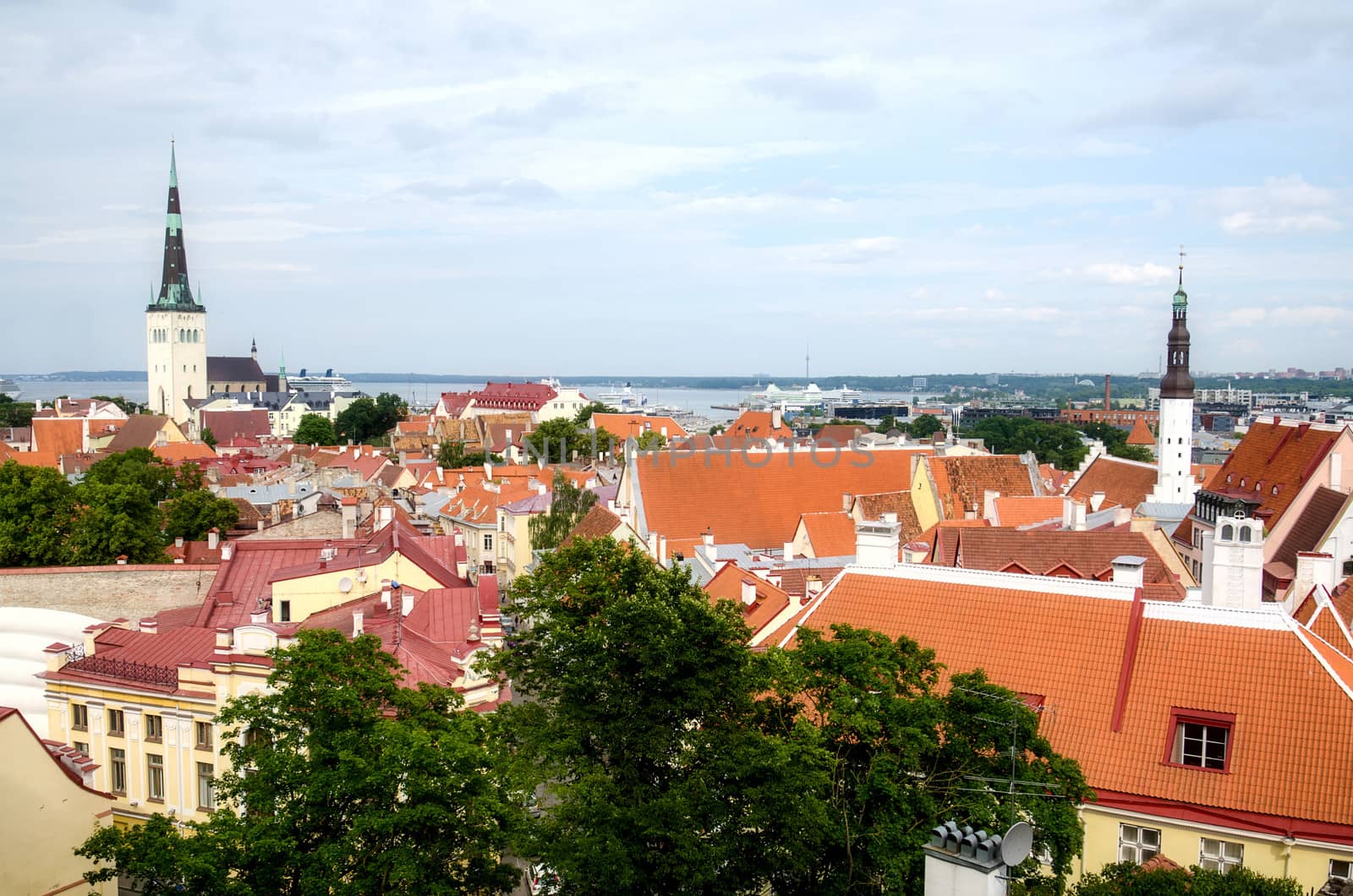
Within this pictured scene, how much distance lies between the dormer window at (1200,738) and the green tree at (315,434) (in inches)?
5138

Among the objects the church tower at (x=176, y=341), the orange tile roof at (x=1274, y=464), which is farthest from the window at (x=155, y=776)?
the church tower at (x=176, y=341)

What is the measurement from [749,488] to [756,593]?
20.5 metres

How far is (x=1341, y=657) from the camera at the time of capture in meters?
Result: 19.7

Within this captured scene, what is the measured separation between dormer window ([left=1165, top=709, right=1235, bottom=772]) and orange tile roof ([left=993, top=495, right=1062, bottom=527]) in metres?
23.9

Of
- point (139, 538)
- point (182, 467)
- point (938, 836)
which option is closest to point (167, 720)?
point (938, 836)

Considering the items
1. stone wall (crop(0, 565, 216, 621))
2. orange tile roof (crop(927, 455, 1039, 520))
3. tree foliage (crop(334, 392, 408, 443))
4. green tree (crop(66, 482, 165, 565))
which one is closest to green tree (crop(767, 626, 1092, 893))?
stone wall (crop(0, 565, 216, 621))

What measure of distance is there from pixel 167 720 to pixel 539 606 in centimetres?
1098

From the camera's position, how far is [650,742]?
16016 mm

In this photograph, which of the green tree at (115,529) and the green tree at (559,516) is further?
the green tree at (559,516)

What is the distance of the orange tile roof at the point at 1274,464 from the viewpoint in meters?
42.2

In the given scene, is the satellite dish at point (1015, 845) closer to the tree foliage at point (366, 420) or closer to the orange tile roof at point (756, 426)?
the orange tile roof at point (756, 426)

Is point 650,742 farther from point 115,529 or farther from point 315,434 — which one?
point 315,434

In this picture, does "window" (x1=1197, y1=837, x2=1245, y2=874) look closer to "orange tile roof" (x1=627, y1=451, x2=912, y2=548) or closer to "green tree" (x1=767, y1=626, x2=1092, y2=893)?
"green tree" (x1=767, y1=626, x2=1092, y2=893)

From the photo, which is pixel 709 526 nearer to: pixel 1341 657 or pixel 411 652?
pixel 411 652
